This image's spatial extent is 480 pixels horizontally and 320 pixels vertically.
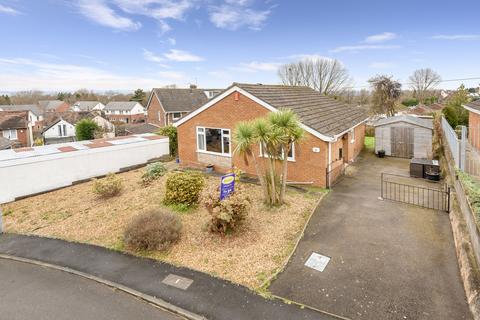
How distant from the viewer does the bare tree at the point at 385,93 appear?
3538 centimetres

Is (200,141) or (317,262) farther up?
(200,141)

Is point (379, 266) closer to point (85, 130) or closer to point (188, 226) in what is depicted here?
point (188, 226)

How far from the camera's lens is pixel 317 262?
7.71 meters

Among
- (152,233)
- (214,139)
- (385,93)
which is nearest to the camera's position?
(152,233)

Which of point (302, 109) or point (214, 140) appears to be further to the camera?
point (214, 140)

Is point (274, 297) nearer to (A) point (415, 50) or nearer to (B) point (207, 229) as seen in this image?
(B) point (207, 229)

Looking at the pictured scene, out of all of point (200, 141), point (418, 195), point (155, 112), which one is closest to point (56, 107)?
point (155, 112)

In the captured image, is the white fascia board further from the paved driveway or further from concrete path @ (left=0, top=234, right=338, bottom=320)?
concrete path @ (left=0, top=234, right=338, bottom=320)

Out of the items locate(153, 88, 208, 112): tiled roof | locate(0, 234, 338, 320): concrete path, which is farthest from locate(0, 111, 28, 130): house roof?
locate(0, 234, 338, 320): concrete path

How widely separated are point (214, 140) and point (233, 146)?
1561 mm

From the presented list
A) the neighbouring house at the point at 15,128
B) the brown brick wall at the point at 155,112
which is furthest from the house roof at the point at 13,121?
the brown brick wall at the point at 155,112

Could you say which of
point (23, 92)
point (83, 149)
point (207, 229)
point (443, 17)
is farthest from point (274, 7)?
point (23, 92)

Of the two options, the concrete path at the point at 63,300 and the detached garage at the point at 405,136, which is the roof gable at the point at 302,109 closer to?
the detached garage at the point at 405,136

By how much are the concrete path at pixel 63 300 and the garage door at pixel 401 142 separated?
17952mm
